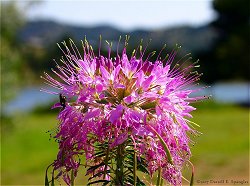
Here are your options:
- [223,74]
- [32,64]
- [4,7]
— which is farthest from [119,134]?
[32,64]

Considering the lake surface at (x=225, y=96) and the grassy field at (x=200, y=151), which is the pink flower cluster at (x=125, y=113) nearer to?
the grassy field at (x=200, y=151)

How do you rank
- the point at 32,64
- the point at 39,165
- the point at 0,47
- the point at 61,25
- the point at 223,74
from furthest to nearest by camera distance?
1. the point at 61,25
2. the point at 32,64
3. the point at 223,74
4. the point at 0,47
5. the point at 39,165

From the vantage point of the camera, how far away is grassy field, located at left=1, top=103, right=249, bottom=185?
12102 mm

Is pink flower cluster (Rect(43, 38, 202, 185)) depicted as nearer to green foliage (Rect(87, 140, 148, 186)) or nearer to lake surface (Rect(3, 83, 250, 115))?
green foliage (Rect(87, 140, 148, 186))

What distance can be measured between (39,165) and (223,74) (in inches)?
1147

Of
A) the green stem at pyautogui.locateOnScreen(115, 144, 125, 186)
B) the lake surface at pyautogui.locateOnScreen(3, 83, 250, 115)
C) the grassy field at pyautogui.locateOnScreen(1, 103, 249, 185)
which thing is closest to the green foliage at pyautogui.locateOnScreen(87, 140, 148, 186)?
the green stem at pyautogui.locateOnScreen(115, 144, 125, 186)

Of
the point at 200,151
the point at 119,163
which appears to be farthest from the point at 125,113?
the point at 200,151

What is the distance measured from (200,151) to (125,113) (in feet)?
43.9

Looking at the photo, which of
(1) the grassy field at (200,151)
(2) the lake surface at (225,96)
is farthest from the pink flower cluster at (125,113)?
(2) the lake surface at (225,96)

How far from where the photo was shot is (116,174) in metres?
2.32

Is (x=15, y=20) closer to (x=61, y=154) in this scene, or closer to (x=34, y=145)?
(x=34, y=145)

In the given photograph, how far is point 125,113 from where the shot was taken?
7.20 feet

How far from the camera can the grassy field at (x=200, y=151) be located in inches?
476

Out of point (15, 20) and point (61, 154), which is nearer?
point (61, 154)
